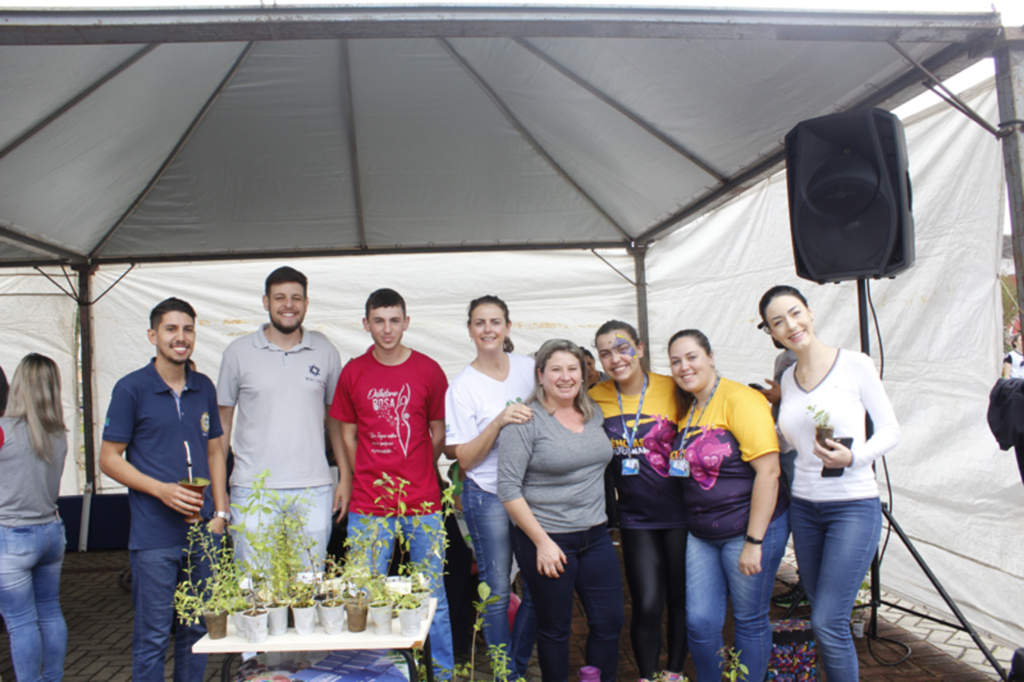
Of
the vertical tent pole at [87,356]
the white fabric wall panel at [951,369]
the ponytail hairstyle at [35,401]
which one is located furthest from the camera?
the vertical tent pole at [87,356]

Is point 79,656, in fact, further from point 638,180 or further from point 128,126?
point 638,180

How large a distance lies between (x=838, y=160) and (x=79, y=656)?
430cm

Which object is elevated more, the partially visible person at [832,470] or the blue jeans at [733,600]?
the partially visible person at [832,470]

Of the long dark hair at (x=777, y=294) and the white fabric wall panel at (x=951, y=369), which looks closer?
the long dark hair at (x=777, y=294)

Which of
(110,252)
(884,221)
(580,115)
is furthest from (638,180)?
(110,252)

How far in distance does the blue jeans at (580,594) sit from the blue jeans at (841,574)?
0.65 m

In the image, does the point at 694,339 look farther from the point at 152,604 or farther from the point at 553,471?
the point at 152,604

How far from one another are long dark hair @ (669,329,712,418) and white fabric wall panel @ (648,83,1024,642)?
1327mm

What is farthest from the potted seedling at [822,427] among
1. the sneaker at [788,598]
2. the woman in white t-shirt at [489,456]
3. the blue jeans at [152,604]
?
the blue jeans at [152,604]

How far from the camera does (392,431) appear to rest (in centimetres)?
252

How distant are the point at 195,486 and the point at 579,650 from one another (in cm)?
212

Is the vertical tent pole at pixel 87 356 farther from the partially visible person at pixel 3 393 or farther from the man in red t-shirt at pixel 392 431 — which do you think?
the man in red t-shirt at pixel 392 431

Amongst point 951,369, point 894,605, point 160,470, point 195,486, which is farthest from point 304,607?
point 951,369

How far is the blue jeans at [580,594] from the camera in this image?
2217 millimetres
